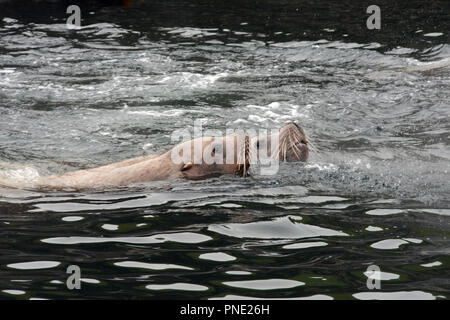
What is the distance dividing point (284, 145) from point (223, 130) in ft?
6.26

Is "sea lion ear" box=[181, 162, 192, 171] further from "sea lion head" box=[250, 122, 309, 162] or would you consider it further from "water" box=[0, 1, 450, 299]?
"sea lion head" box=[250, 122, 309, 162]

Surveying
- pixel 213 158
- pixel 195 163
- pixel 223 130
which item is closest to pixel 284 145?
pixel 213 158

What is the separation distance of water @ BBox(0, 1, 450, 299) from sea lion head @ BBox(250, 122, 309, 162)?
15 cm

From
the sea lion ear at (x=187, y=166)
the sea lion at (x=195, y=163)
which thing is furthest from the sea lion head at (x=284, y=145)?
the sea lion ear at (x=187, y=166)

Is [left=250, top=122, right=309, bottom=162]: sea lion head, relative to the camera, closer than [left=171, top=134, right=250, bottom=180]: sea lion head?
Yes

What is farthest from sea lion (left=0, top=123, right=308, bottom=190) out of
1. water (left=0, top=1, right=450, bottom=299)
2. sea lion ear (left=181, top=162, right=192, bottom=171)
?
water (left=0, top=1, right=450, bottom=299)

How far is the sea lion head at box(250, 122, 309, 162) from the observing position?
639cm

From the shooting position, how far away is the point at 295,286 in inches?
173

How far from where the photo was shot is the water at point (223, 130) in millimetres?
4602

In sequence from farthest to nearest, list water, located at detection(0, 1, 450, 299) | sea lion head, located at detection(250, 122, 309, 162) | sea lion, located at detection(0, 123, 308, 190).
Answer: sea lion, located at detection(0, 123, 308, 190), sea lion head, located at detection(250, 122, 309, 162), water, located at detection(0, 1, 450, 299)

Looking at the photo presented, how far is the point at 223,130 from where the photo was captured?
8242 millimetres

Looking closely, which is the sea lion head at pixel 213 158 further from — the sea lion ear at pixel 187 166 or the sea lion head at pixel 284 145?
the sea lion head at pixel 284 145

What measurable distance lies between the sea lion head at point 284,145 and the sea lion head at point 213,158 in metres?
0.12
